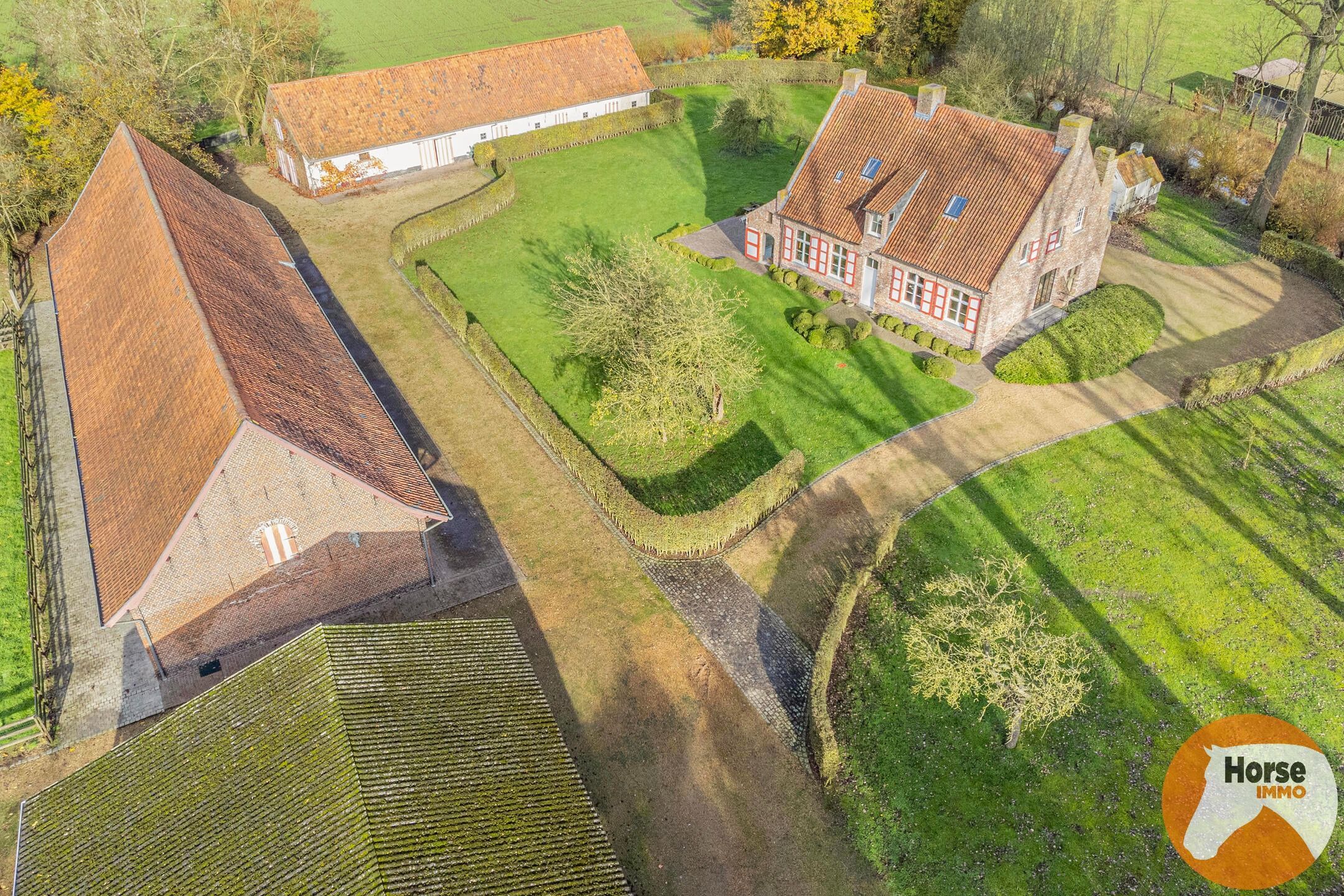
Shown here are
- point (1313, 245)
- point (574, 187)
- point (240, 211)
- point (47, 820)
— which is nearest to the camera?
point (47, 820)

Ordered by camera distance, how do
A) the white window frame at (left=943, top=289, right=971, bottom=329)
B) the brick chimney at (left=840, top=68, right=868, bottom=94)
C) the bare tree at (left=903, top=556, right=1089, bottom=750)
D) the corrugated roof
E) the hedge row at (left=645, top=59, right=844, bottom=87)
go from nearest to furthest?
the bare tree at (left=903, top=556, right=1089, bottom=750) → the white window frame at (left=943, top=289, right=971, bottom=329) → the brick chimney at (left=840, top=68, right=868, bottom=94) → the corrugated roof → the hedge row at (left=645, top=59, right=844, bottom=87)

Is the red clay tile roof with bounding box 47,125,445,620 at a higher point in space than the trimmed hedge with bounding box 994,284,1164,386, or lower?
higher

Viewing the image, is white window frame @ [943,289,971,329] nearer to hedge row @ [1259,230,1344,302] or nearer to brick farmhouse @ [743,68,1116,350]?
brick farmhouse @ [743,68,1116,350]

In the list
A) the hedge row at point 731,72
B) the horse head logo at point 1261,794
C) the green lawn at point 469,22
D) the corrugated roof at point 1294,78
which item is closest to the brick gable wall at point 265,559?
the horse head logo at point 1261,794

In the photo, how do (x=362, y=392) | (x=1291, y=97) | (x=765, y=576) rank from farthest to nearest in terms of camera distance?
(x=1291, y=97), (x=362, y=392), (x=765, y=576)

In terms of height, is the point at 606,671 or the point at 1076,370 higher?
the point at 1076,370

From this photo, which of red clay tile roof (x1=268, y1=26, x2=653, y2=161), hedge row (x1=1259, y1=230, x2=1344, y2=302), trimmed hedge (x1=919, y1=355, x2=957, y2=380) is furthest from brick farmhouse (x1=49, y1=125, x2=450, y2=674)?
hedge row (x1=1259, y1=230, x2=1344, y2=302)

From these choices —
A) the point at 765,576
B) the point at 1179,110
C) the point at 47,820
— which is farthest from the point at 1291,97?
the point at 47,820

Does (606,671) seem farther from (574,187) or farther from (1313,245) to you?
(1313,245)

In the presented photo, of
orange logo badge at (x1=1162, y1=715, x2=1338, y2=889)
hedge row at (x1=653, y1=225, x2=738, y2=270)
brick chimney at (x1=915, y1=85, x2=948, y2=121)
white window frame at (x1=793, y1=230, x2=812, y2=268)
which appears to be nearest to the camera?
orange logo badge at (x1=1162, y1=715, x2=1338, y2=889)
